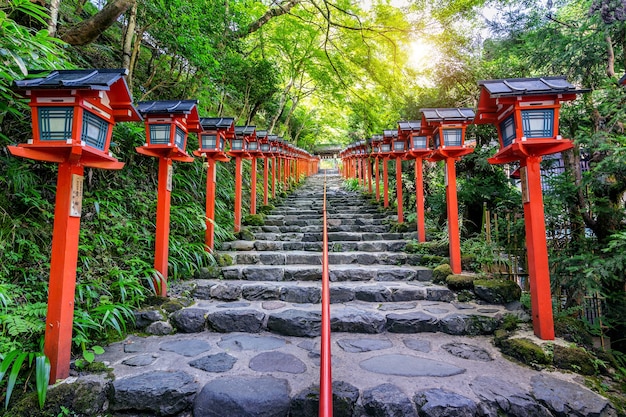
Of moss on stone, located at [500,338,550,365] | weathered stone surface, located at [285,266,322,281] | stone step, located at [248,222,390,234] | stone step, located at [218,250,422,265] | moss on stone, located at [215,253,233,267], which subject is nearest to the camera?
moss on stone, located at [500,338,550,365]

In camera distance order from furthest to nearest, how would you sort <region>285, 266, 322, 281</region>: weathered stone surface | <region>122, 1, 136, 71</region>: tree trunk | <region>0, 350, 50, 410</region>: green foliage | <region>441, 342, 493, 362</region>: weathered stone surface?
<region>285, 266, 322, 281</region>: weathered stone surface < <region>122, 1, 136, 71</region>: tree trunk < <region>441, 342, 493, 362</region>: weathered stone surface < <region>0, 350, 50, 410</region>: green foliage

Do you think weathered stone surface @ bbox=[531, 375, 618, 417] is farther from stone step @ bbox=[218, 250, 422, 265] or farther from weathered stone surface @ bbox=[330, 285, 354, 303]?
stone step @ bbox=[218, 250, 422, 265]

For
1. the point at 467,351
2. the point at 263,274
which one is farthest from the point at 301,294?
the point at 467,351

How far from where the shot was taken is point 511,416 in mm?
1965

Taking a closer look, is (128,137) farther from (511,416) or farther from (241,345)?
(511,416)

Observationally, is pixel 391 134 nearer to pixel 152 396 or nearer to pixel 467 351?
pixel 467 351

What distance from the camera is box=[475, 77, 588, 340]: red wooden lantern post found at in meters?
2.74

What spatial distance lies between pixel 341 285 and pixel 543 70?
15.7 ft

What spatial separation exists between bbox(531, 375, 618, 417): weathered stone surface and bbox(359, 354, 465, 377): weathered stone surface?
0.53 m

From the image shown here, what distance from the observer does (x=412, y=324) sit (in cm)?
320

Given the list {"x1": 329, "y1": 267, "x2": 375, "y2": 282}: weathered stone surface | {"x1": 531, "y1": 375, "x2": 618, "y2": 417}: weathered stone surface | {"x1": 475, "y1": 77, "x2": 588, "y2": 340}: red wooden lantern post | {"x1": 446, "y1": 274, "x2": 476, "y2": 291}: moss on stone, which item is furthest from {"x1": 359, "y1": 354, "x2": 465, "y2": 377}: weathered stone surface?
{"x1": 329, "y1": 267, "x2": 375, "y2": 282}: weathered stone surface

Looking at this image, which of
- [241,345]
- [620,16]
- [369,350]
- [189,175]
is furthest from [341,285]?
[620,16]

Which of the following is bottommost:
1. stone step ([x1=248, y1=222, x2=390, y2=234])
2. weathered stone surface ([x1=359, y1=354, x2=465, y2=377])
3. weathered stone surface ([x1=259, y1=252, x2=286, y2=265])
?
weathered stone surface ([x1=359, y1=354, x2=465, y2=377])

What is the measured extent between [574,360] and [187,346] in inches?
136
